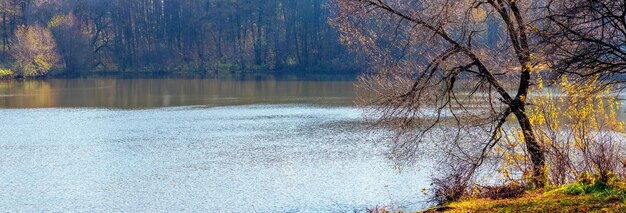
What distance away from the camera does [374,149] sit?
72.7 ft

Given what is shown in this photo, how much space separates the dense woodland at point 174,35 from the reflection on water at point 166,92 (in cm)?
1024

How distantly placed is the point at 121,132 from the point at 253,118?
627 cm

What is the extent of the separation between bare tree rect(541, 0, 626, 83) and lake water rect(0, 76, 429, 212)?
22.7ft

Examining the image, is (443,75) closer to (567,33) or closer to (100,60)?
(567,33)

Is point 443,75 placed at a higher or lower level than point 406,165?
higher

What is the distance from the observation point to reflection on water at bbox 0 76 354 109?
4103cm

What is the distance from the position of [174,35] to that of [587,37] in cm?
7435

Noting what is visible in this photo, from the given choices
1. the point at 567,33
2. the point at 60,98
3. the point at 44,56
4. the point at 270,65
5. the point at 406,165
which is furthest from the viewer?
the point at 270,65

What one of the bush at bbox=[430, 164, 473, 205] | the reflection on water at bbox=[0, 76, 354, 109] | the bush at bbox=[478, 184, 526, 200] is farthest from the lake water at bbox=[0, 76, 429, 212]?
the bush at bbox=[478, 184, 526, 200]

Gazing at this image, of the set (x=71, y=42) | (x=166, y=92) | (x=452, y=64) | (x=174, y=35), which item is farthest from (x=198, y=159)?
(x=174, y=35)

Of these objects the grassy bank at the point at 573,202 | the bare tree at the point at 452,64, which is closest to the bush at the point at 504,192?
the bare tree at the point at 452,64

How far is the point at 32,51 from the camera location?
2680 inches

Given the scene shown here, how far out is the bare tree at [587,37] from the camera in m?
8.01

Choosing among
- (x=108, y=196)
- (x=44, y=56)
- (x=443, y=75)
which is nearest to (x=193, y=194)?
(x=108, y=196)
